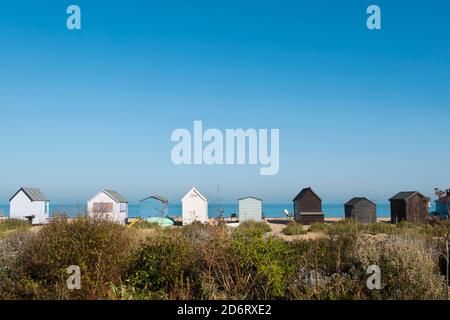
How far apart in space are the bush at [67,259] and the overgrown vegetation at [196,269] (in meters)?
0.02

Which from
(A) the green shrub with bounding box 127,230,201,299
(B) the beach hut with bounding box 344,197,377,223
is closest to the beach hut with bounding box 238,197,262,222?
(B) the beach hut with bounding box 344,197,377,223

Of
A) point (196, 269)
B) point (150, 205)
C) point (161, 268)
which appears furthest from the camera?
point (150, 205)

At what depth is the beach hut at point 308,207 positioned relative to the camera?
3653cm

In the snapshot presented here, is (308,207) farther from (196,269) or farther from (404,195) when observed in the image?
(196,269)

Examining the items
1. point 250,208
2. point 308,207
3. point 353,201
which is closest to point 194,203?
point 250,208

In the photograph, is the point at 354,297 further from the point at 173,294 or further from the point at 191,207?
the point at 191,207

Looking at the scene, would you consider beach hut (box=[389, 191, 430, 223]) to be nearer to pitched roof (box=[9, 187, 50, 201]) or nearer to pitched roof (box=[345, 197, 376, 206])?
pitched roof (box=[345, 197, 376, 206])

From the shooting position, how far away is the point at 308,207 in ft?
121

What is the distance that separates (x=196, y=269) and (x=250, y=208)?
31.0 meters

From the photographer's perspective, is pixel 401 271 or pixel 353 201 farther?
pixel 353 201

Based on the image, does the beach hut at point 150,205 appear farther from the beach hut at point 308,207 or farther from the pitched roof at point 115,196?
the beach hut at point 308,207
